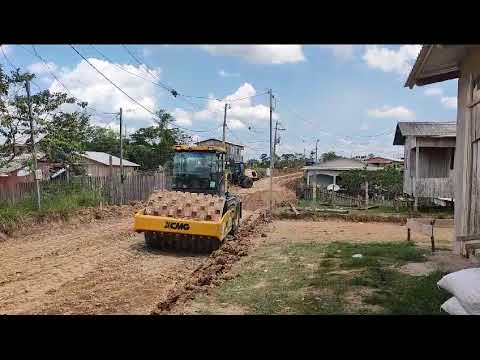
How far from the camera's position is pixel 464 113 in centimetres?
872

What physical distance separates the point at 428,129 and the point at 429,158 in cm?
144

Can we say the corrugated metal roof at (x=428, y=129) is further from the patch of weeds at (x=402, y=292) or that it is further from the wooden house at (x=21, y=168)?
the wooden house at (x=21, y=168)

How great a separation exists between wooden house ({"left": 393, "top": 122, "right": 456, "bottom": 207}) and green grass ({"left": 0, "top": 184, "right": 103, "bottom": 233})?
14215 millimetres

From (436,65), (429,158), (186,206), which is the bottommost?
(186,206)

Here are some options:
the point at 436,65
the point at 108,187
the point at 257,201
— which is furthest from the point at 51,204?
the point at 257,201

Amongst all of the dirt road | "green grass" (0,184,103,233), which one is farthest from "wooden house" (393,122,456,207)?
"green grass" (0,184,103,233)

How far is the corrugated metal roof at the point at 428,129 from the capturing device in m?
21.1

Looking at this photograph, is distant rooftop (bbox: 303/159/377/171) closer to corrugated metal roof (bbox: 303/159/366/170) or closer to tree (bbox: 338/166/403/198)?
corrugated metal roof (bbox: 303/159/366/170)

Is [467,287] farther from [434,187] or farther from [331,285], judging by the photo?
[434,187]

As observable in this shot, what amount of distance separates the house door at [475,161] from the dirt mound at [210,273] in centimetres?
448

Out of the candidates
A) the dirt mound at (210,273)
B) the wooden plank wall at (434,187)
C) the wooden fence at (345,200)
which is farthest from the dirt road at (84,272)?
the wooden fence at (345,200)
